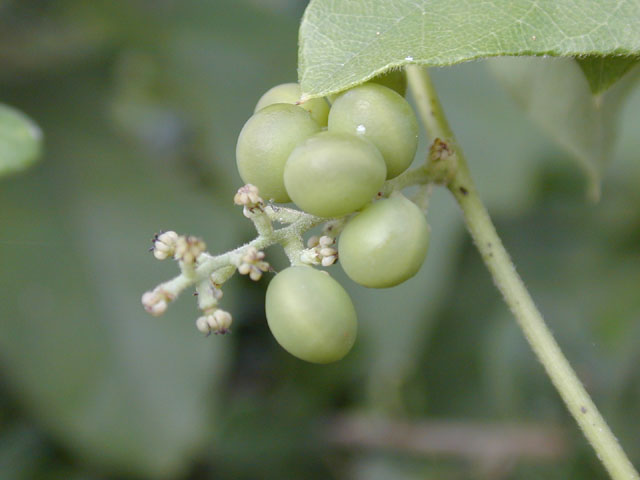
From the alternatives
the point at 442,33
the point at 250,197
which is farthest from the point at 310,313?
the point at 442,33

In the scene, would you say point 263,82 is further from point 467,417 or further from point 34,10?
point 467,417

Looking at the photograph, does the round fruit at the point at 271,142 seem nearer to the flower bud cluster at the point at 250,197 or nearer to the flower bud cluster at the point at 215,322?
the flower bud cluster at the point at 250,197

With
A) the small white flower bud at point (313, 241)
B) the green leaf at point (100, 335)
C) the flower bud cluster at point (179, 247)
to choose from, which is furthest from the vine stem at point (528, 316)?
the green leaf at point (100, 335)

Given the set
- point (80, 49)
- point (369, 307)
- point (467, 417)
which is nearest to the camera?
point (369, 307)

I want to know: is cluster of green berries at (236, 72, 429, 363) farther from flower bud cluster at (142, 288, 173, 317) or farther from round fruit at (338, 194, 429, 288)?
flower bud cluster at (142, 288, 173, 317)

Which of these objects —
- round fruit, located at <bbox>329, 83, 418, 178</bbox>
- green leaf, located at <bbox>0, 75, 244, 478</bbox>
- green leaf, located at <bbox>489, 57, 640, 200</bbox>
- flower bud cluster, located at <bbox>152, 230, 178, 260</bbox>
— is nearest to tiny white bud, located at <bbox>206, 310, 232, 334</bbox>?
flower bud cluster, located at <bbox>152, 230, 178, 260</bbox>

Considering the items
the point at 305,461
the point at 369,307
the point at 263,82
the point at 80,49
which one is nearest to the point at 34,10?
the point at 80,49

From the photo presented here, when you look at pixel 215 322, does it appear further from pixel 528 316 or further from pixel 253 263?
pixel 528 316
